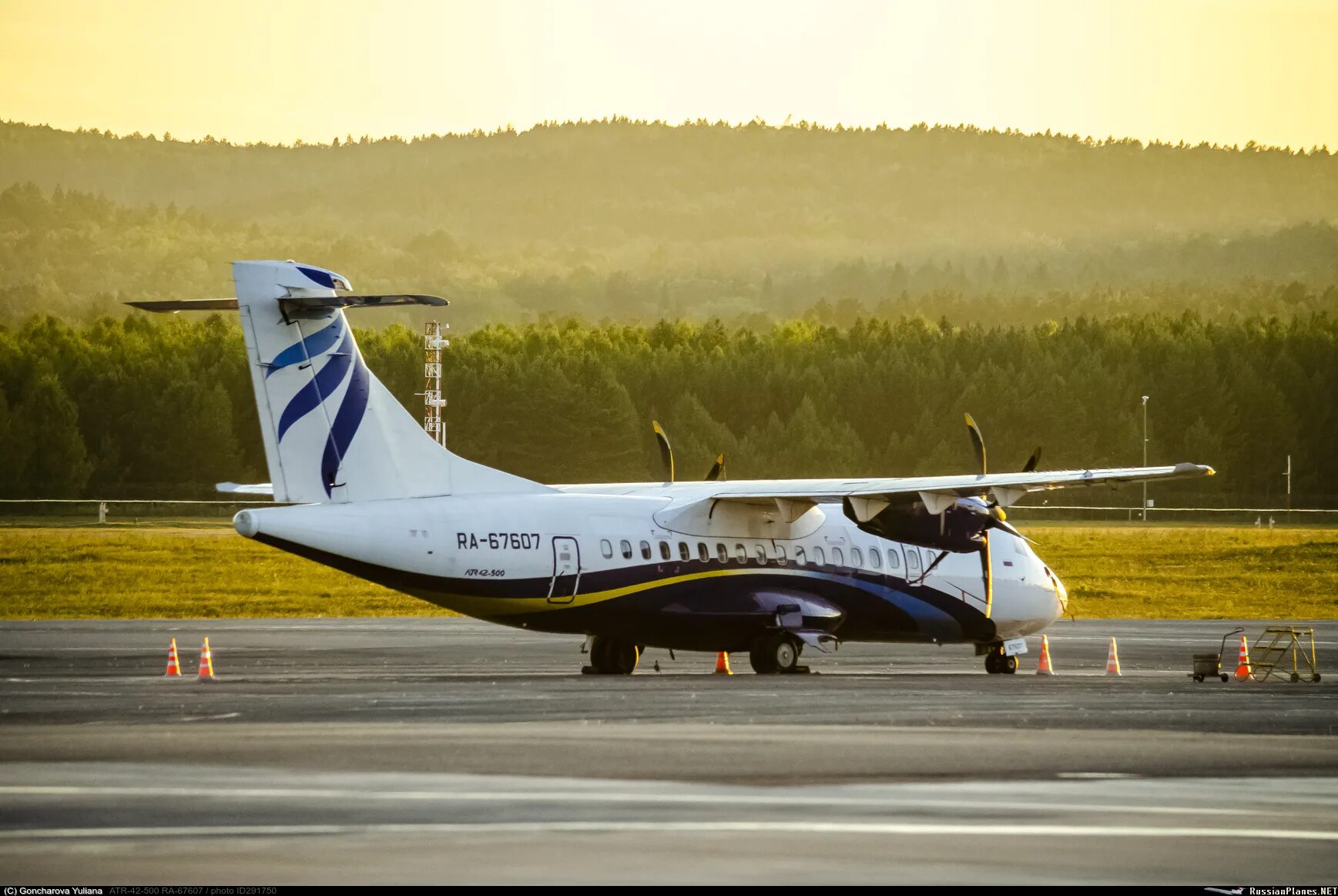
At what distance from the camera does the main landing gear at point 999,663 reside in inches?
1335

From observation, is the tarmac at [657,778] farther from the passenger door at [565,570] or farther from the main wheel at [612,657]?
the passenger door at [565,570]

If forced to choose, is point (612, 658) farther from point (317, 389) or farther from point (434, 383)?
point (434, 383)

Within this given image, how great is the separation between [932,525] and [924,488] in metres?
2.34

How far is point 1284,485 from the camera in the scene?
14325 centimetres

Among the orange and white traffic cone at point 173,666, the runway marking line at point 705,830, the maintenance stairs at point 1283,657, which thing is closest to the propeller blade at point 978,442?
the maintenance stairs at point 1283,657

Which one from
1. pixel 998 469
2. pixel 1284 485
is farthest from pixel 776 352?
pixel 1284 485

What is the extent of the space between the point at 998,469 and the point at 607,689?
10945 cm

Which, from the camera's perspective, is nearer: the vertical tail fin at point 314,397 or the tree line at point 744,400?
the vertical tail fin at point 314,397

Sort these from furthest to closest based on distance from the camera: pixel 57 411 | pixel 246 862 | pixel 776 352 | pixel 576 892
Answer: pixel 776 352, pixel 57 411, pixel 246 862, pixel 576 892

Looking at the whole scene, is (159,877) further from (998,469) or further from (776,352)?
(776,352)

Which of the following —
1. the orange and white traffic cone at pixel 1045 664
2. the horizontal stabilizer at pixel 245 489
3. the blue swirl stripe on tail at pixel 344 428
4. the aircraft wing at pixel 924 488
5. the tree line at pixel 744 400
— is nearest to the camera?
the blue swirl stripe on tail at pixel 344 428

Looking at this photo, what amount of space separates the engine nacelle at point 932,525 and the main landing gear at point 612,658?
453cm

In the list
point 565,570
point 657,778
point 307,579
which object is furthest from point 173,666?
point 307,579

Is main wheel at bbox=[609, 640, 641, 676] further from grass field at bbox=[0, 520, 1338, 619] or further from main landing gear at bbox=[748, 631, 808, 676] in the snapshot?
grass field at bbox=[0, 520, 1338, 619]
